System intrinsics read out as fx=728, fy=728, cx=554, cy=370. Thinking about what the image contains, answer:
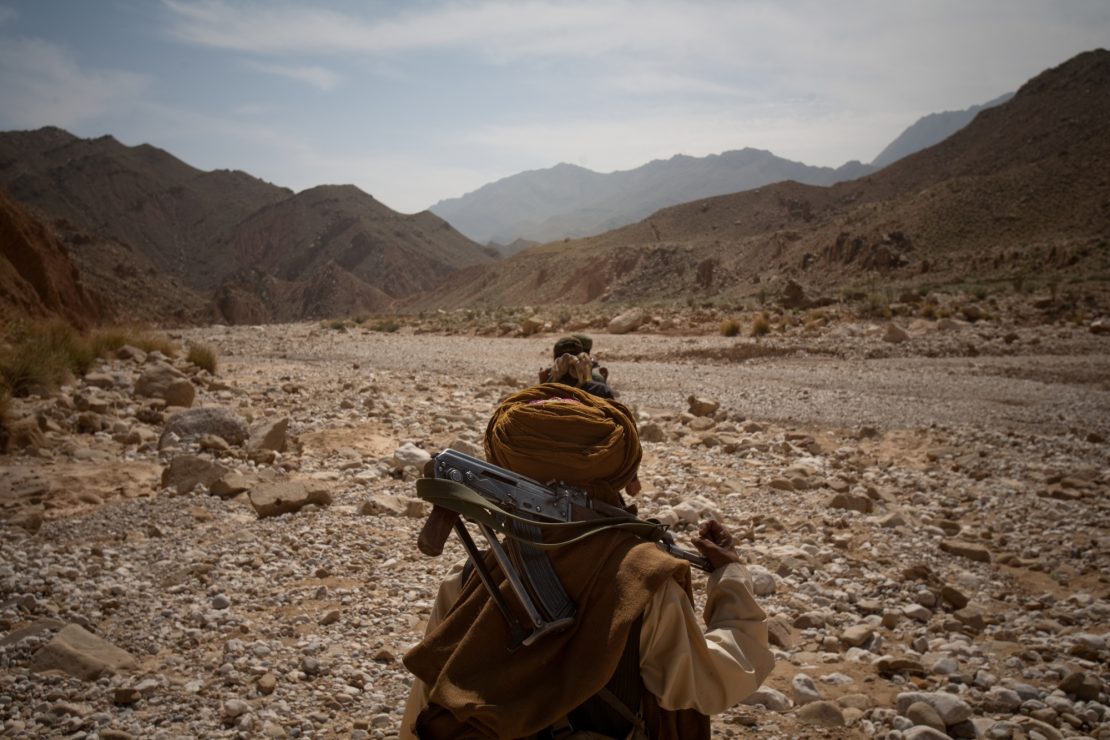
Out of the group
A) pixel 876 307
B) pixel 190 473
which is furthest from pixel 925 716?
pixel 876 307

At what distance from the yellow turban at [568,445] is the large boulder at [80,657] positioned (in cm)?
248

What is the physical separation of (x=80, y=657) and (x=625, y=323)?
18.9m

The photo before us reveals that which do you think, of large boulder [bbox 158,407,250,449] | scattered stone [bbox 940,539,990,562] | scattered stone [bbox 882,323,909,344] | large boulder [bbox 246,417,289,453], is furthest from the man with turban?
scattered stone [bbox 882,323,909,344]

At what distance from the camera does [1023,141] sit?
45469mm

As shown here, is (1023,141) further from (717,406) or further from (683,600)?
(683,600)

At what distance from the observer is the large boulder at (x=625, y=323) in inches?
840

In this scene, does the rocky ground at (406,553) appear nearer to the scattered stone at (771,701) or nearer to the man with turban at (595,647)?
the scattered stone at (771,701)

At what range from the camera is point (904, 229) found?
35875 millimetres

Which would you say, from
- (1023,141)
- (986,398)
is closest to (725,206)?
(1023,141)

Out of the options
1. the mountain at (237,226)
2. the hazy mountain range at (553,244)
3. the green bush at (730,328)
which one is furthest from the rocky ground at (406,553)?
the mountain at (237,226)

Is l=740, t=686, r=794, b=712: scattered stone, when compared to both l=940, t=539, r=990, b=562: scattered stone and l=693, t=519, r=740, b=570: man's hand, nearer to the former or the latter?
l=693, t=519, r=740, b=570: man's hand

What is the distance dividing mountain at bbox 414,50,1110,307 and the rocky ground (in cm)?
1863

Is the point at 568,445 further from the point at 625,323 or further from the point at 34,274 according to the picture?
the point at 625,323

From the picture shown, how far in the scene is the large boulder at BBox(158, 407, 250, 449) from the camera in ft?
22.0
